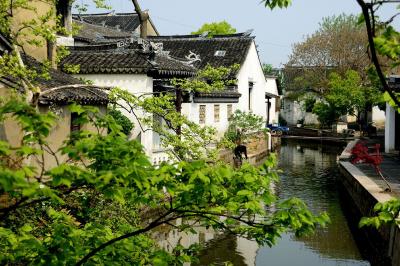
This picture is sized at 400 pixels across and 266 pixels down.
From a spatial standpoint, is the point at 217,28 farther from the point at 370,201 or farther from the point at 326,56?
the point at 370,201

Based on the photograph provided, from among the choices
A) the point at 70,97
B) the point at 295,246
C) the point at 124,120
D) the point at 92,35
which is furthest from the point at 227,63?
the point at 70,97

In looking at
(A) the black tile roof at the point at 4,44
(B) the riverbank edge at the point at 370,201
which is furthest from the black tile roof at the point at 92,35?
(B) the riverbank edge at the point at 370,201

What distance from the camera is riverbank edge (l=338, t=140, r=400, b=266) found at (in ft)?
39.6

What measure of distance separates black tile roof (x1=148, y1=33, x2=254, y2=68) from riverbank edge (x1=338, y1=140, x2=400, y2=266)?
1254cm

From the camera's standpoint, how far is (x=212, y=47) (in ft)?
116

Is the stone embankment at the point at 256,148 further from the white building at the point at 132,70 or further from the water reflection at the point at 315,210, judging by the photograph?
the white building at the point at 132,70

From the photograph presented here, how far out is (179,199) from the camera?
4.47 meters

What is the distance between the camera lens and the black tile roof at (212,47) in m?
33.6

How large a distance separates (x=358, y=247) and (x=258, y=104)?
2325 centimetres

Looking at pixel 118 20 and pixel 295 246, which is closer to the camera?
pixel 295 246

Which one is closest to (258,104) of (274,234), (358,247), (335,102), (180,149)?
(335,102)

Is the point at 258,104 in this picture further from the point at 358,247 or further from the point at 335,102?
the point at 358,247

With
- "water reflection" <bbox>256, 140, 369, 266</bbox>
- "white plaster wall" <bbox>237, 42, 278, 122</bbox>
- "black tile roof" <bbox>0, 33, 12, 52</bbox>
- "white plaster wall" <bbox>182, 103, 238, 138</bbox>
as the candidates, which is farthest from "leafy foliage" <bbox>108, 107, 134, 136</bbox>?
"white plaster wall" <bbox>237, 42, 278, 122</bbox>

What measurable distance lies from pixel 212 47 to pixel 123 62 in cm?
1835
